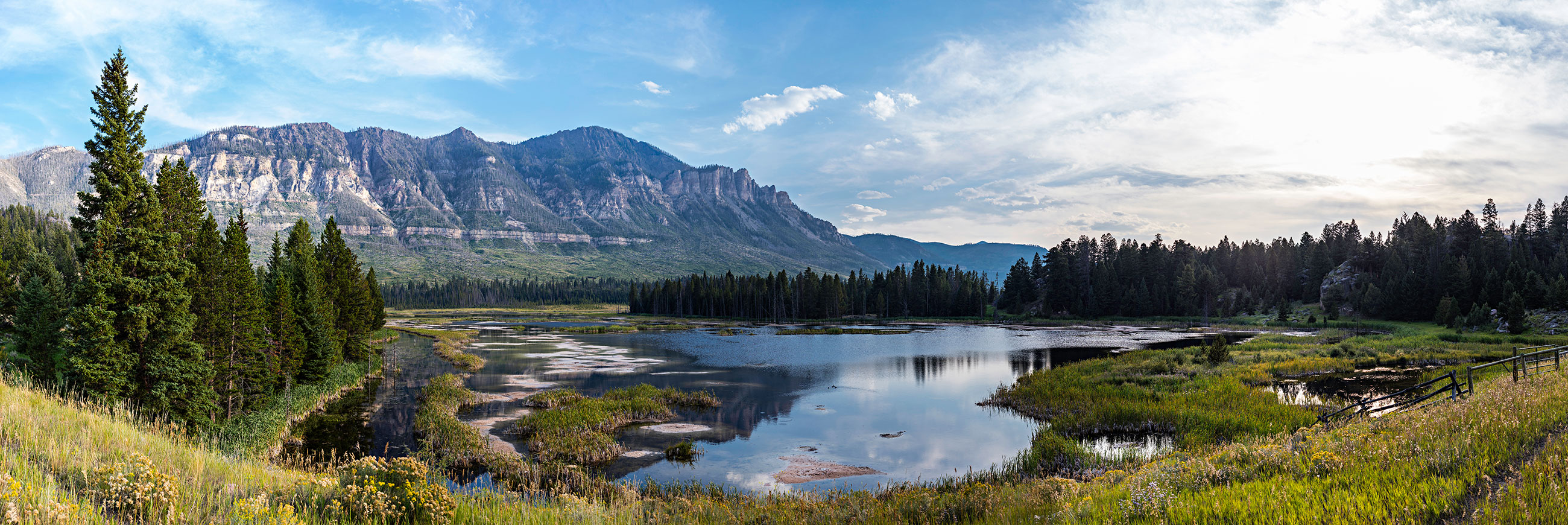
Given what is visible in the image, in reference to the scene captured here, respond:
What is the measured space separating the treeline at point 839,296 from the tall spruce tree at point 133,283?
125604 mm

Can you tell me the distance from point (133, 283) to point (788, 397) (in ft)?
97.1

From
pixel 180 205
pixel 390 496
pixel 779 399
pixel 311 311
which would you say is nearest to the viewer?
pixel 390 496

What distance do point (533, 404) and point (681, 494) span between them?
65.9 ft

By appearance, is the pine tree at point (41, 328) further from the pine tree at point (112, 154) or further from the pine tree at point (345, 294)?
the pine tree at point (345, 294)

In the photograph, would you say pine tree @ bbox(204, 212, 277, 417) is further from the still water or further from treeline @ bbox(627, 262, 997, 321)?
treeline @ bbox(627, 262, 997, 321)

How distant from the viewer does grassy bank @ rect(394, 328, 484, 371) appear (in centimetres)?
5473

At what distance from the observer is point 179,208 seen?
1054 inches

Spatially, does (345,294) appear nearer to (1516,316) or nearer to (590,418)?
(590,418)

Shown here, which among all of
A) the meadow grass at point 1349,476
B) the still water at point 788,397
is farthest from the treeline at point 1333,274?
the meadow grass at point 1349,476

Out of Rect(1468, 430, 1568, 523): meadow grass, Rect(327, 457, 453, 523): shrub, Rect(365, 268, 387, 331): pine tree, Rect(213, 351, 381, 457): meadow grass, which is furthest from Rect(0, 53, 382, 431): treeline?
Rect(1468, 430, 1568, 523): meadow grass

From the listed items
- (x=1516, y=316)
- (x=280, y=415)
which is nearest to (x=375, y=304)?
(x=280, y=415)

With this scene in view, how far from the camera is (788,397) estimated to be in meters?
39.3

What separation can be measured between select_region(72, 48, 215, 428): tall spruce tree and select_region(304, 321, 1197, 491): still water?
5293 mm

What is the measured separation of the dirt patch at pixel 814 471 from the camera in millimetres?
21812
